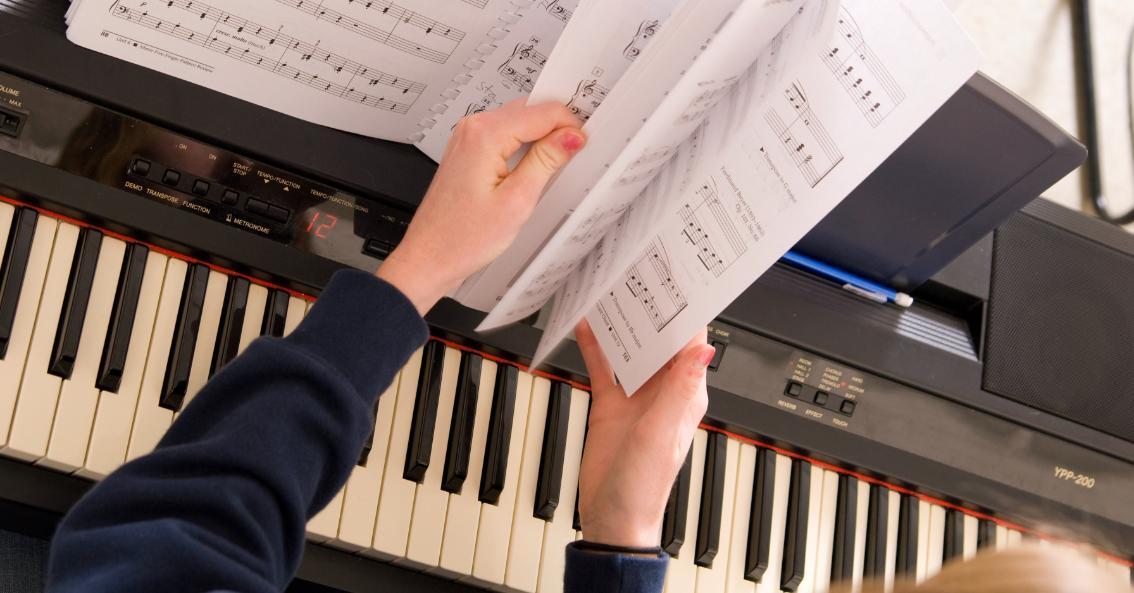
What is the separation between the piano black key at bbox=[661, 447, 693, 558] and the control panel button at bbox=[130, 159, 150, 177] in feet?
2.68

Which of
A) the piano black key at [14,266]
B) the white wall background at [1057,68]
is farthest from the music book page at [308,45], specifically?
the white wall background at [1057,68]

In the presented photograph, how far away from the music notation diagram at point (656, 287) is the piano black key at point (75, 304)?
2.13 ft

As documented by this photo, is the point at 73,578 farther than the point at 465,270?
No

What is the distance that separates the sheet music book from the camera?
972 mm

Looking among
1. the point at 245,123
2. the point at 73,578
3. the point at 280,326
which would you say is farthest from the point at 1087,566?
the point at 245,123

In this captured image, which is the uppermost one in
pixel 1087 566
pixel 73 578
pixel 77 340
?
pixel 77 340

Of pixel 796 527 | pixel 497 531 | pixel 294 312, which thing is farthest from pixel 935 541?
pixel 294 312

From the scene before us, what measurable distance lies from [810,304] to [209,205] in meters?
0.86

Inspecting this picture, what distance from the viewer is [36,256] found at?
1265mm

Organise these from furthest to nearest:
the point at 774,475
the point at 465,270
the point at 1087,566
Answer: the point at 774,475 < the point at 465,270 < the point at 1087,566

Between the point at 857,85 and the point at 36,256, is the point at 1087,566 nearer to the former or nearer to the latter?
the point at 857,85

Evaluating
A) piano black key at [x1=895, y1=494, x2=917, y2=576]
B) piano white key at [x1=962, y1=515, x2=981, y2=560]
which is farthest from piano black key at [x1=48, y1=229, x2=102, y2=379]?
piano white key at [x1=962, y1=515, x2=981, y2=560]

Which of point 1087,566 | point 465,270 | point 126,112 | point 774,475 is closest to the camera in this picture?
point 1087,566

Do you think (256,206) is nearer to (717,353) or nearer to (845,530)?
(717,353)
